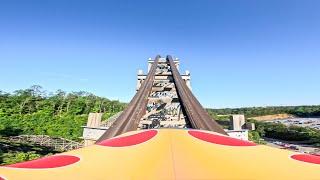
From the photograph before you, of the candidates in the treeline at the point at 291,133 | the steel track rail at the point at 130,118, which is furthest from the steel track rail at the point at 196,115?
the treeline at the point at 291,133

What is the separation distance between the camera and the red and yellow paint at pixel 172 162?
1721mm

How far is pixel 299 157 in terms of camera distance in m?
2.17

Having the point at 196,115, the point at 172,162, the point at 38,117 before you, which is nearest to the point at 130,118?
the point at 196,115

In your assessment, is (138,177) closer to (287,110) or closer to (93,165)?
(93,165)

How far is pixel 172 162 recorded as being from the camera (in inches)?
71.6

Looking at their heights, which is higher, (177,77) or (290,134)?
(177,77)

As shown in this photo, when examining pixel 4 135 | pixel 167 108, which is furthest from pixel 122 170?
pixel 4 135

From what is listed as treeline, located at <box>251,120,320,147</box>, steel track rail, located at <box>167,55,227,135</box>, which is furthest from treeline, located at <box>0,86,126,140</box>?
treeline, located at <box>251,120,320,147</box>

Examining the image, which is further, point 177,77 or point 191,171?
point 177,77

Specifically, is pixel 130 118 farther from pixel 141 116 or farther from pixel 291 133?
pixel 291 133

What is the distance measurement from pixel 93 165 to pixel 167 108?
1051 centimetres

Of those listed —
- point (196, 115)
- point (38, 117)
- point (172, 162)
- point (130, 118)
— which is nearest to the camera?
point (172, 162)

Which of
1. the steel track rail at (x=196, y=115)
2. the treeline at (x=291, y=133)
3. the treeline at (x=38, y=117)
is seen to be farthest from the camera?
the treeline at (x=291, y=133)

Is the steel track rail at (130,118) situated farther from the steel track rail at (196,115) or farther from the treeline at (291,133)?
the treeline at (291,133)
